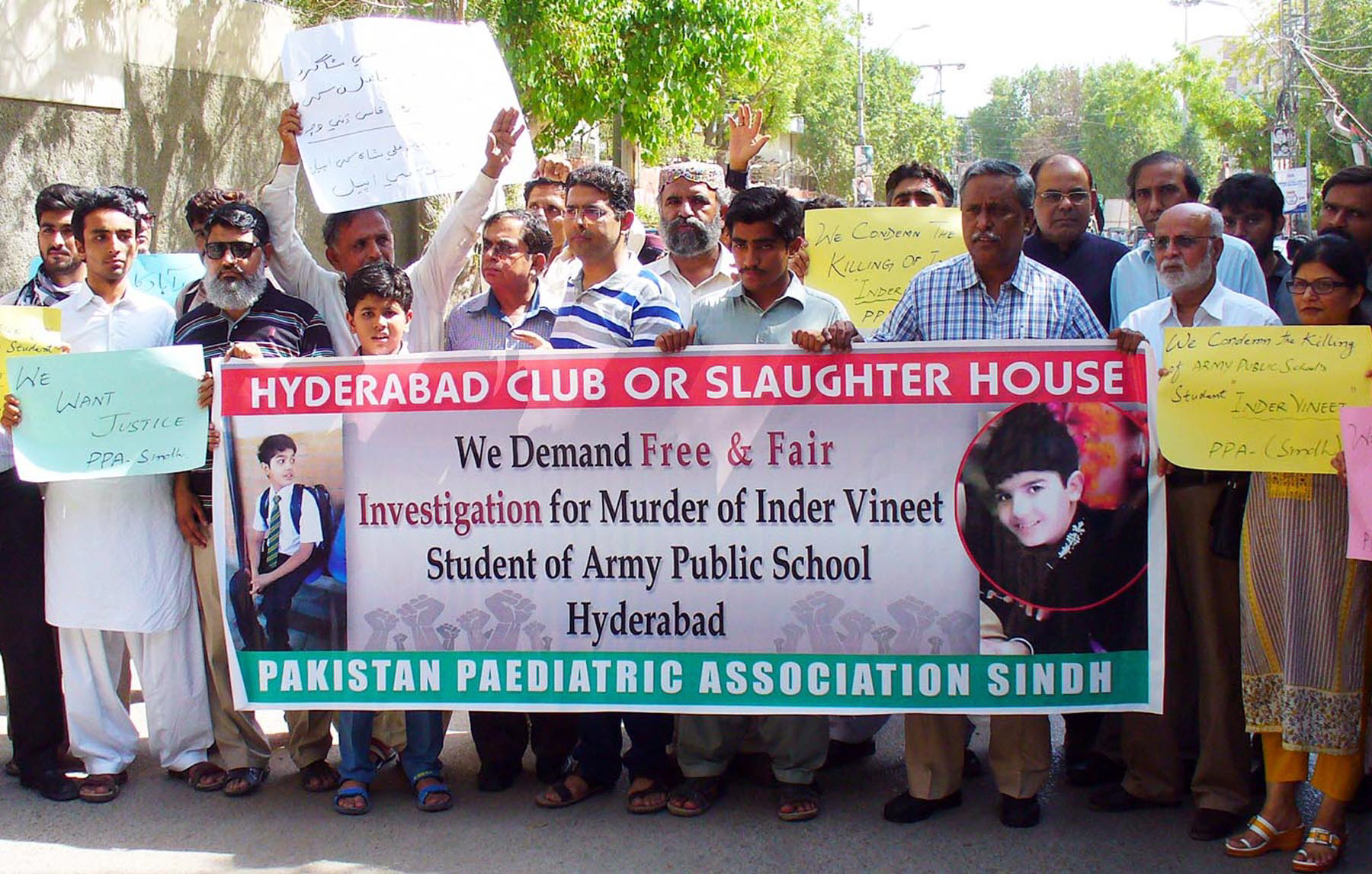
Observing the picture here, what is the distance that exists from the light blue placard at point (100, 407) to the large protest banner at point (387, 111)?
0.86 m

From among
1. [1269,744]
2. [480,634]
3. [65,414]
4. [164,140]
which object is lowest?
[1269,744]

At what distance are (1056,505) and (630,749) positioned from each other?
157 cm

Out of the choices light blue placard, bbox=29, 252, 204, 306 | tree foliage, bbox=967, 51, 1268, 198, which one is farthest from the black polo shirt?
tree foliage, bbox=967, 51, 1268, 198

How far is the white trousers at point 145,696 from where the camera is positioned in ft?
15.0

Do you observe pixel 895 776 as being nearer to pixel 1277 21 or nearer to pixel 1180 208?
pixel 1180 208

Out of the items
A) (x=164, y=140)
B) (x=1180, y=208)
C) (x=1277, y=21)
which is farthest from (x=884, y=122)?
(x=1180, y=208)

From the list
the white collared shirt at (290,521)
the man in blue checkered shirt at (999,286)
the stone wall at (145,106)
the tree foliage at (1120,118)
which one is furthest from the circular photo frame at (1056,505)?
the tree foliage at (1120,118)

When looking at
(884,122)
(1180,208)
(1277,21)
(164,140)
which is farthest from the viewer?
(884,122)

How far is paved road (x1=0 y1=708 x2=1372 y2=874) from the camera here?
13.1 feet

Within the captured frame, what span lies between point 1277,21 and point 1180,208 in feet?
110

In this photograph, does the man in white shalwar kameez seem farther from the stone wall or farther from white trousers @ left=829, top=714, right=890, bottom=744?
the stone wall

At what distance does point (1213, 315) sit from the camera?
13.9 feet

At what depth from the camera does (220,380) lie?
4258 mm

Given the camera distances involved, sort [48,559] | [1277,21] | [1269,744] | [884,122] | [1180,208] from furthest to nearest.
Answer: [884,122] < [1277,21] < [48,559] < [1180,208] < [1269,744]
